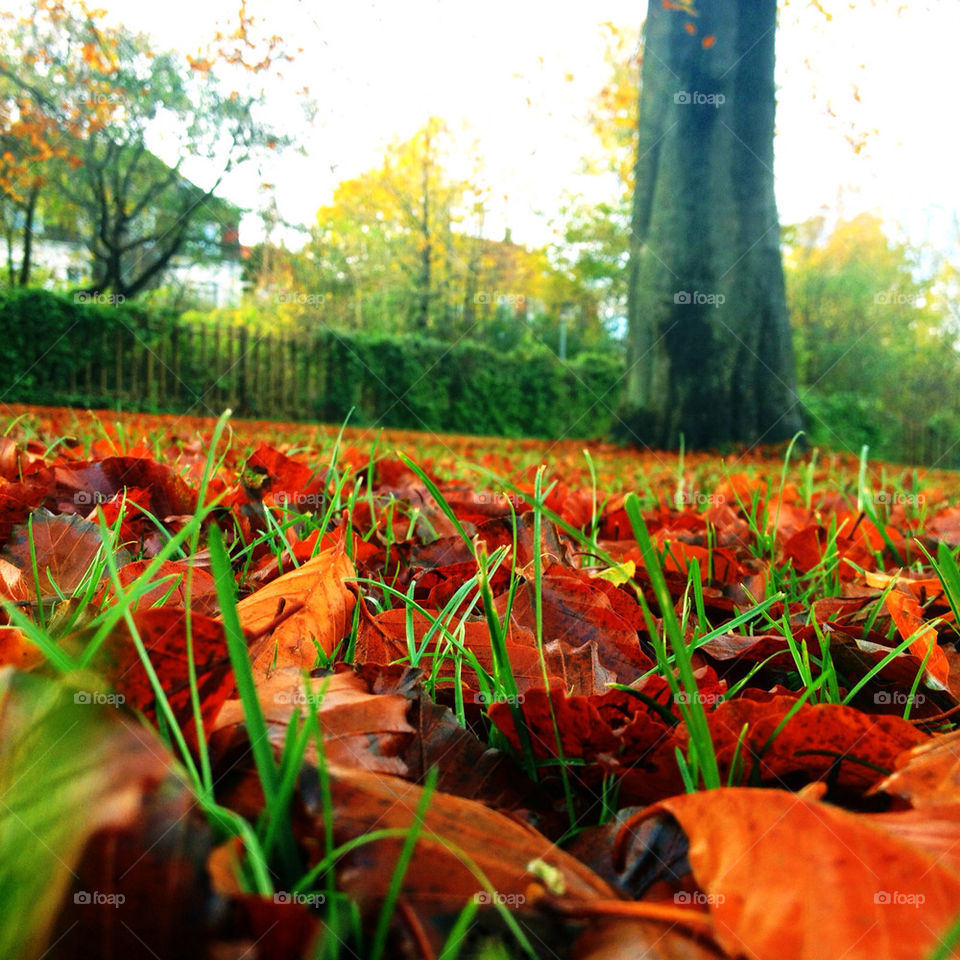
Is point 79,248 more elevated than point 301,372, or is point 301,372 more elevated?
Answer: point 79,248

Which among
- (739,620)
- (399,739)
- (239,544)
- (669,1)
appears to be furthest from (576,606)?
(669,1)

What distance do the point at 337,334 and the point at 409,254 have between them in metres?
9.29

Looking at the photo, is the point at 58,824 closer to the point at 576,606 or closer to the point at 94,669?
the point at 94,669
